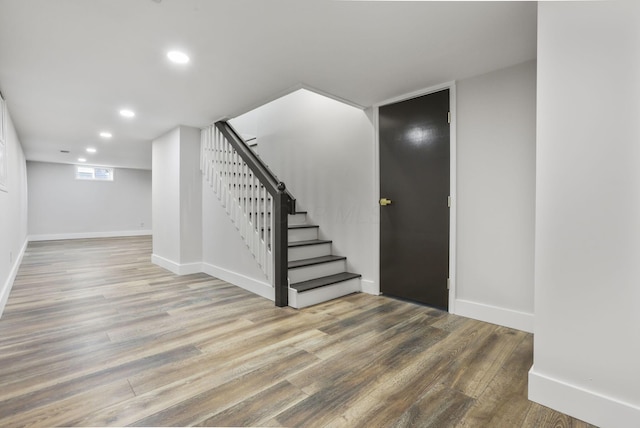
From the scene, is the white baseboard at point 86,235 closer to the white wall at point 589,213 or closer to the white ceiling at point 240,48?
the white ceiling at point 240,48


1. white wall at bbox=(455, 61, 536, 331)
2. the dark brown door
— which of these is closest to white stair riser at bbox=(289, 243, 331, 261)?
the dark brown door

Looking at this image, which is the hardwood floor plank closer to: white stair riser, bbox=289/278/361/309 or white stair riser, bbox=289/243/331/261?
white stair riser, bbox=289/278/361/309

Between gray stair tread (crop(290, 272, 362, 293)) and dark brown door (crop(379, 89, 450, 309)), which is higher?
dark brown door (crop(379, 89, 450, 309))

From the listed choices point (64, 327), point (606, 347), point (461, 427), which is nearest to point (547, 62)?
point (606, 347)

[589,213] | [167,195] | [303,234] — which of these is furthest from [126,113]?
[589,213]

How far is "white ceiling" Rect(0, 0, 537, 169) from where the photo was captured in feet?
5.72

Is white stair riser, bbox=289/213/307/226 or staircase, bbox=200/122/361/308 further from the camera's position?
white stair riser, bbox=289/213/307/226

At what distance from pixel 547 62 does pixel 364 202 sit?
2.16 metres

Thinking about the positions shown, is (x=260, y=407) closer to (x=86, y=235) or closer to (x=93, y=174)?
(x=86, y=235)

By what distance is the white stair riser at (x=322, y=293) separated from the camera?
296cm

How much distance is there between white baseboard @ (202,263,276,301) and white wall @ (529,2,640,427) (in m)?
2.42

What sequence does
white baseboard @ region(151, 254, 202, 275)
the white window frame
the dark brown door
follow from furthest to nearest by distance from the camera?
the white window frame < white baseboard @ region(151, 254, 202, 275) < the dark brown door

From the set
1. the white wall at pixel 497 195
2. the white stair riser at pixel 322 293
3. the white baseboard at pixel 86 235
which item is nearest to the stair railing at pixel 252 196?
the white stair riser at pixel 322 293

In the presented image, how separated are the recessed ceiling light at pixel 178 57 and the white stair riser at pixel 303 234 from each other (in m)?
2.11
